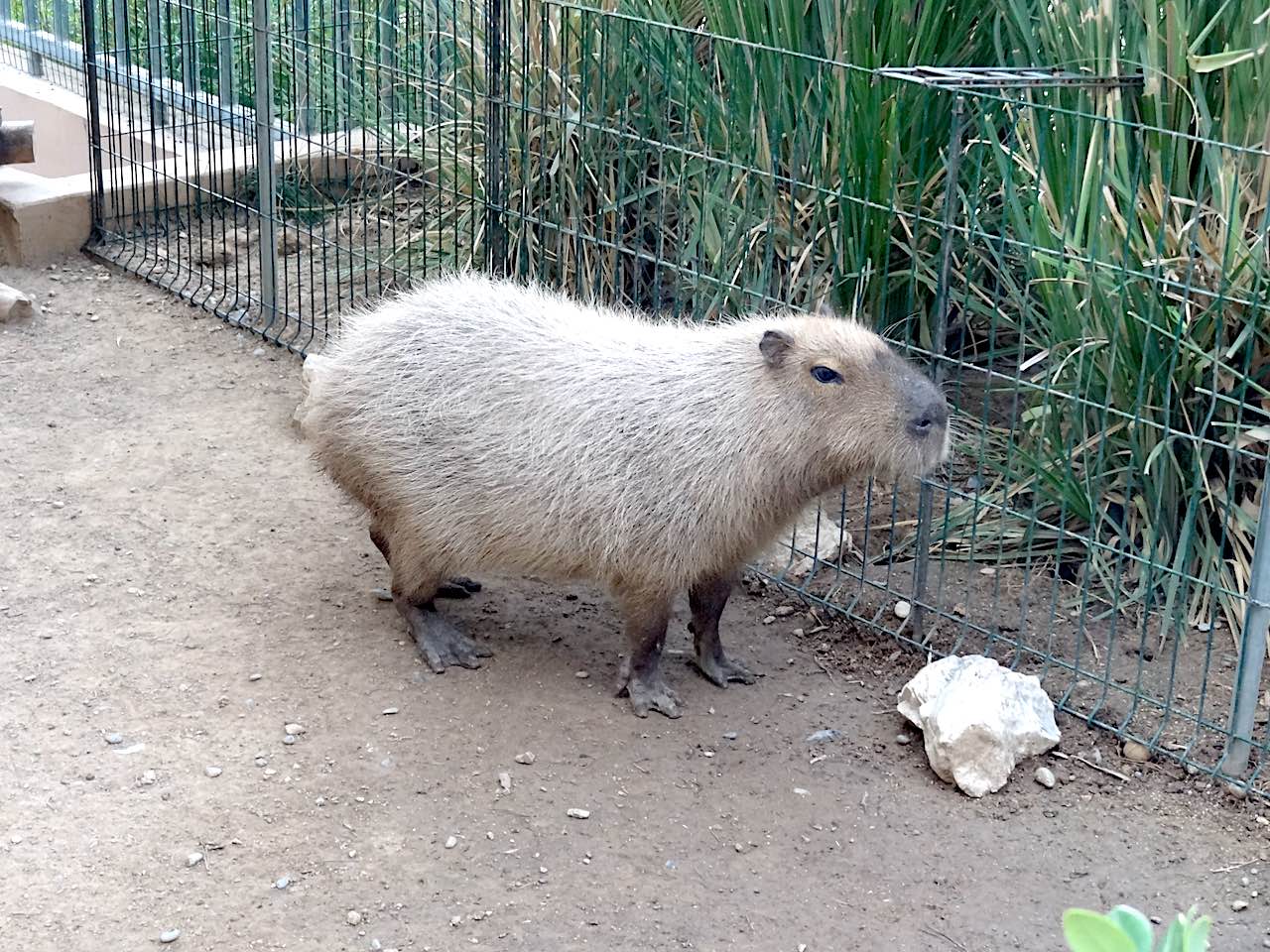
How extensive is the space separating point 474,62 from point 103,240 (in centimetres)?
216

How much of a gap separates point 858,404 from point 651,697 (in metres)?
0.90

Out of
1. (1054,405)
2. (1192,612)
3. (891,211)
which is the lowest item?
(1192,612)

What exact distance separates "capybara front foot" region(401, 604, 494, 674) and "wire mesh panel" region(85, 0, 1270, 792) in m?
0.98

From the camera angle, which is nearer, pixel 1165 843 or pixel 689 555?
pixel 1165 843

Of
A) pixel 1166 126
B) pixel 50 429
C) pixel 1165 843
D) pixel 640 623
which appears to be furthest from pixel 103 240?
pixel 1165 843

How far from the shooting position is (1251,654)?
3518 millimetres

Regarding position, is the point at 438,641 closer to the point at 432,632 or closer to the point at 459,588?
the point at 432,632

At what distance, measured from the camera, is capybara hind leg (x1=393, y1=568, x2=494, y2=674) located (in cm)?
407

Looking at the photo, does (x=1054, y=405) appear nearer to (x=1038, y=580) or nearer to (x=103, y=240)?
(x=1038, y=580)

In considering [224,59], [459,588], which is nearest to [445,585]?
[459,588]

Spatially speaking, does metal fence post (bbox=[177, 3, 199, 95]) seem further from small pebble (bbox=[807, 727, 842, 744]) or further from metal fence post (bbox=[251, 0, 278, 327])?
small pebble (bbox=[807, 727, 842, 744])

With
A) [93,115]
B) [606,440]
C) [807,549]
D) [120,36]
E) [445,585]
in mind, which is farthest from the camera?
[120,36]

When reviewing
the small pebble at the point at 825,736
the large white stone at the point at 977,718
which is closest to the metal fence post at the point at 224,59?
the small pebble at the point at 825,736

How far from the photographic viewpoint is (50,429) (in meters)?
5.32
